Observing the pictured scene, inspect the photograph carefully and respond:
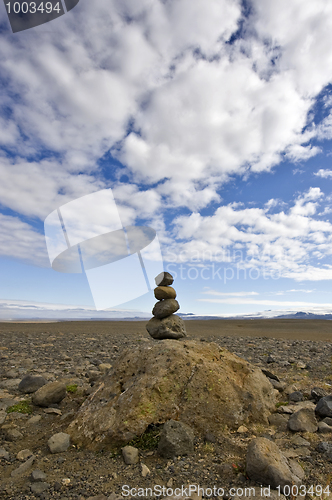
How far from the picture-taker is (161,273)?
1281cm

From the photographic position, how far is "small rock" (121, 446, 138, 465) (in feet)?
21.1

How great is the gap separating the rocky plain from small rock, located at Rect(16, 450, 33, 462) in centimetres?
2

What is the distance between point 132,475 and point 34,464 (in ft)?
7.10

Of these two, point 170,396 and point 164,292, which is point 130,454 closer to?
→ point 170,396

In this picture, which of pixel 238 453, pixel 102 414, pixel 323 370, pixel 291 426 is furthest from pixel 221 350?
pixel 323 370

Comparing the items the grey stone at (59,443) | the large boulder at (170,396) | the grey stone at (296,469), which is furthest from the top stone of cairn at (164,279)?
the grey stone at (296,469)

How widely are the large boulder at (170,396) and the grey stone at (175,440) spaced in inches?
26.7

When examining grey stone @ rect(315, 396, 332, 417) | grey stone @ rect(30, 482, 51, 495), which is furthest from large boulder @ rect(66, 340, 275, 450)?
grey stone @ rect(30, 482, 51, 495)

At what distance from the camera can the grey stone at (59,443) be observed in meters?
6.93

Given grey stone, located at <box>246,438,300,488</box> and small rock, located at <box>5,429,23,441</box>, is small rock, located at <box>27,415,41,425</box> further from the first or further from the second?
grey stone, located at <box>246,438,300,488</box>

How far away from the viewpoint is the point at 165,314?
1250 centimetres

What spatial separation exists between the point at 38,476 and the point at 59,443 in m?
1.18

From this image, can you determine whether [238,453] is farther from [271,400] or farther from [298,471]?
[271,400]

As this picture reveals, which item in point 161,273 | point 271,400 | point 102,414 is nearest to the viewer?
point 102,414
